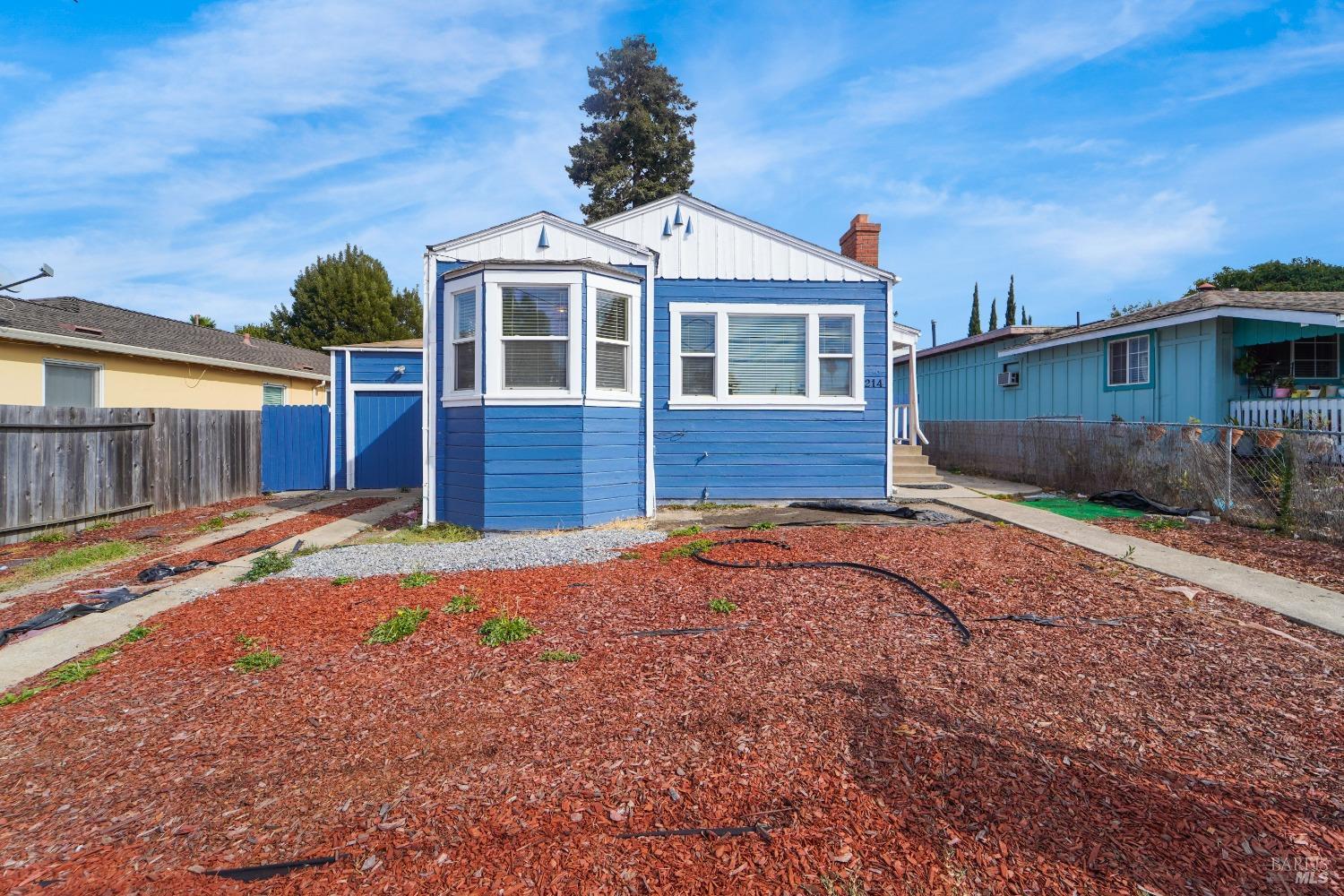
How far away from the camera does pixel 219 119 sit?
1214 cm

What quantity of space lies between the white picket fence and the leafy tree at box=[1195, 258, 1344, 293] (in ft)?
116

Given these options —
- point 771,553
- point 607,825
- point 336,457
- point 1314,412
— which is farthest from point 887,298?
point 336,457

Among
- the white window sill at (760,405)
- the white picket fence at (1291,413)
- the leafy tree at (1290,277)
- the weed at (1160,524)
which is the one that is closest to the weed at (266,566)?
the white window sill at (760,405)

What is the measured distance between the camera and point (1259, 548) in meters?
7.03

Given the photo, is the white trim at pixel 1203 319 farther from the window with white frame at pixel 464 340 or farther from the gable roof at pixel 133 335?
the gable roof at pixel 133 335

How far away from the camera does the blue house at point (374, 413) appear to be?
1434 centimetres

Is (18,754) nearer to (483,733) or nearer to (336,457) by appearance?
(483,733)

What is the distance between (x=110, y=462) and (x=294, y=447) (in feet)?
13.7

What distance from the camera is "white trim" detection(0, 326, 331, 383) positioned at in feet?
36.2

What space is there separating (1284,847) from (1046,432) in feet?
39.7

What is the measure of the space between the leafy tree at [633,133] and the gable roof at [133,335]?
16907 mm

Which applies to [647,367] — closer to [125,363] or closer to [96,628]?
[96,628]

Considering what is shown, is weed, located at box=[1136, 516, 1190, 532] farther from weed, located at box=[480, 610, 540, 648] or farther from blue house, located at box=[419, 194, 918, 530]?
weed, located at box=[480, 610, 540, 648]

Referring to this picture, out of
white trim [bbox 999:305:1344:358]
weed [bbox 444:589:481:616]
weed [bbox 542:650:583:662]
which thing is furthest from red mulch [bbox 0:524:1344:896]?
white trim [bbox 999:305:1344:358]
